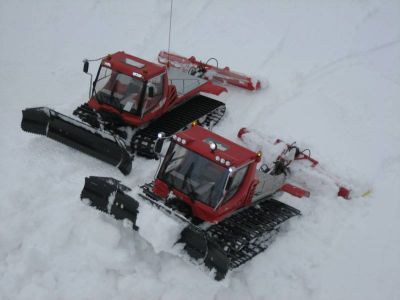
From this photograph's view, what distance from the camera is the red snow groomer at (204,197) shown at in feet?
26.3

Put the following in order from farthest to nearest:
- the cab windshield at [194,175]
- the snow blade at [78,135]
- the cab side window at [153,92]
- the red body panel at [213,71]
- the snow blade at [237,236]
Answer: the red body panel at [213,71] < the cab side window at [153,92] < the snow blade at [78,135] < the cab windshield at [194,175] < the snow blade at [237,236]

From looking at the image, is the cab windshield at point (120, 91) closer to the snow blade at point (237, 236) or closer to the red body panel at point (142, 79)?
the red body panel at point (142, 79)

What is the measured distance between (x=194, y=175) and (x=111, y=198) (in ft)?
4.35

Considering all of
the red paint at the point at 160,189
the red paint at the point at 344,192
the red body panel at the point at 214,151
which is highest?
the red body panel at the point at 214,151

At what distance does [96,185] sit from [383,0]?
11.8 m

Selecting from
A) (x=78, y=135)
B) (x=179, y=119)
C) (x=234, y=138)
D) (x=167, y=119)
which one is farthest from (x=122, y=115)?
(x=234, y=138)

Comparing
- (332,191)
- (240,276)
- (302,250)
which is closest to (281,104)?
(332,191)

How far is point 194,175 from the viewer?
845 centimetres

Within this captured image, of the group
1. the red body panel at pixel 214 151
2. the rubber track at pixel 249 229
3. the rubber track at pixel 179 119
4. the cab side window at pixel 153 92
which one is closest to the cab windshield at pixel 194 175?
the red body panel at pixel 214 151

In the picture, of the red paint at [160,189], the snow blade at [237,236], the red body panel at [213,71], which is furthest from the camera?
the red body panel at [213,71]

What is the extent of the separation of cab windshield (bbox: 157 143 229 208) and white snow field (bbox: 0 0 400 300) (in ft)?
3.22

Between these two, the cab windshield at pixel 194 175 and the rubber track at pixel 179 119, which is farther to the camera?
the rubber track at pixel 179 119

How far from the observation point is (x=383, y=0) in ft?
54.3

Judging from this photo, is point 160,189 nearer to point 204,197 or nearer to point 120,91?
point 204,197
